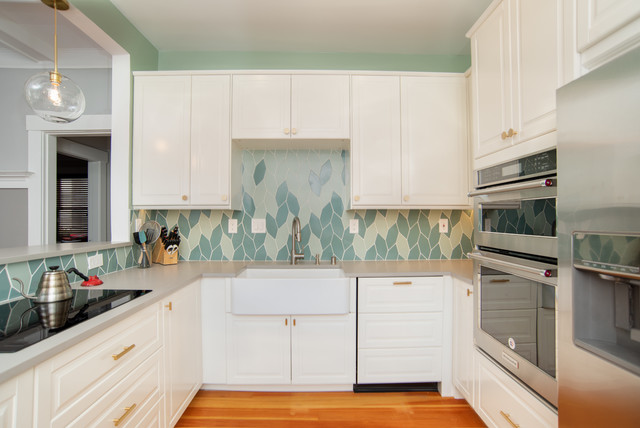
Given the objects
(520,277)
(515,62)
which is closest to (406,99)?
(515,62)

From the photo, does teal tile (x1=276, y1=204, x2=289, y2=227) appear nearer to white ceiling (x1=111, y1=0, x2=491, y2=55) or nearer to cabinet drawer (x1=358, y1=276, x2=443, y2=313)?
cabinet drawer (x1=358, y1=276, x2=443, y2=313)

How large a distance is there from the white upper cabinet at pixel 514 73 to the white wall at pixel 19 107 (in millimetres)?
2907

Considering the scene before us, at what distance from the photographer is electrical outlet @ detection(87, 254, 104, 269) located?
1830 millimetres

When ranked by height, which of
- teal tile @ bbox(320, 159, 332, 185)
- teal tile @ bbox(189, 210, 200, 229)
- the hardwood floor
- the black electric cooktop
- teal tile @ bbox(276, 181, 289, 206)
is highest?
teal tile @ bbox(320, 159, 332, 185)

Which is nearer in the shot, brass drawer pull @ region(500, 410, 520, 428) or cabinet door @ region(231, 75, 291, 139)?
brass drawer pull @ region(500, 410, 520, 428)

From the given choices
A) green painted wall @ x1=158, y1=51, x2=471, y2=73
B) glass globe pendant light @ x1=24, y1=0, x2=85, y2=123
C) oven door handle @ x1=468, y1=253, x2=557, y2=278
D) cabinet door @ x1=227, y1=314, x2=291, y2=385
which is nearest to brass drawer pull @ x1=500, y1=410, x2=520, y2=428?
oven door handle @ x1=468, y1=253, x2=557, y2=278

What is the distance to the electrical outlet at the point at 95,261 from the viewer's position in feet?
6.00

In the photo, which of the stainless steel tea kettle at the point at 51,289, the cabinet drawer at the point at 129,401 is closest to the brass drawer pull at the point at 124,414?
the cabinet drawer at the point at 129,401

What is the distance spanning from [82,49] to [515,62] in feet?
10.4

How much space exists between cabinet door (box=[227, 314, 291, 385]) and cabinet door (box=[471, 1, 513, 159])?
1.63 m

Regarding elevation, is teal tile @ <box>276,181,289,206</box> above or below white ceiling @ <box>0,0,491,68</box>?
below

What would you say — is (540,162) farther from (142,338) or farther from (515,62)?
(142,338)

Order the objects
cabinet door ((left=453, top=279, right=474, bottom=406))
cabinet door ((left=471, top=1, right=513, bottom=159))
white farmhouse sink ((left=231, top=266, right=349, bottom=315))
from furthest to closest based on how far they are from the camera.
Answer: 1. white farmhouse sink ((left=231, top=266, right=349, bottom=315))
2. cabinet door ((left=453, top=279, right=474, bottom=406))
3. cabinet door ((left=471, top=1, right=513, bottom=159))

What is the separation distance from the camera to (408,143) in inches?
91.0
